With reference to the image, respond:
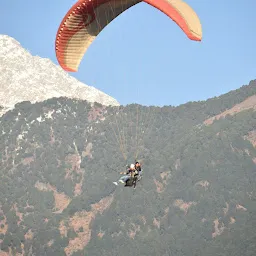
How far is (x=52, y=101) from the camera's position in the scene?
424ft

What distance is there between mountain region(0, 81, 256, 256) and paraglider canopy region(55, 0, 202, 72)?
50.7 meters

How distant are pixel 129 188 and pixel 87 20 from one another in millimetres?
72048

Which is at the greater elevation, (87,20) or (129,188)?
(87,20)

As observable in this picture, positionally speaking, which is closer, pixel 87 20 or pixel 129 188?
pixel 87 20

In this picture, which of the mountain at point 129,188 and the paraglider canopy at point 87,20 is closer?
the paraglider canopy at point 87,20

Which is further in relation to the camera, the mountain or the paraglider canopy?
the mountain

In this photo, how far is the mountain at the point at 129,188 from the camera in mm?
88750

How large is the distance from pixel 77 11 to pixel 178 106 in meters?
105

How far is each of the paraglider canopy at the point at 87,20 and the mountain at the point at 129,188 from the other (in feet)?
166

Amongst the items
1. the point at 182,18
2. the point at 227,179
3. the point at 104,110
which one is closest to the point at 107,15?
the point at 182,18

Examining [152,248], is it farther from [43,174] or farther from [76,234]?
[43,174]

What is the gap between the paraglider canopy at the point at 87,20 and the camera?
25016 mm

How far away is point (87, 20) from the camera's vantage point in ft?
93.7

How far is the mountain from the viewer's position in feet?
291
